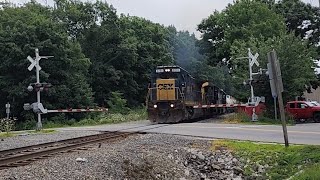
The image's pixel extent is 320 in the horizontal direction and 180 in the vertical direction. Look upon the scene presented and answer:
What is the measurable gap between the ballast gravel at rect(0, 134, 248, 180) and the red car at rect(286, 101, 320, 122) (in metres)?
21.5

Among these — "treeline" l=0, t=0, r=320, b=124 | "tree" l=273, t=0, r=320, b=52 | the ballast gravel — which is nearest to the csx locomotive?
"treeline" l=0, t=0, r=320, b=124

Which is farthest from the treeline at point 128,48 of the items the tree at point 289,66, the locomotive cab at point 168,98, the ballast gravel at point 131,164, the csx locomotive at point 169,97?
the ballast gravel at point 131,164

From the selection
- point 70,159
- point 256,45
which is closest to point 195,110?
point 256,45

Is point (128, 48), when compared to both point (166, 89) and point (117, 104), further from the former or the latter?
point (166, 89)

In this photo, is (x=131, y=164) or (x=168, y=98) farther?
(x=168, y=98)

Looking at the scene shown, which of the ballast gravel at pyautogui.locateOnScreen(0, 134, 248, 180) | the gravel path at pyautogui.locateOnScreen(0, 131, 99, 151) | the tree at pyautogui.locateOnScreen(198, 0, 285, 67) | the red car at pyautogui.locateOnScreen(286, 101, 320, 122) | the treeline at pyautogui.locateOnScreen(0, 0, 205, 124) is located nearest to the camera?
the ballast gravel at pyautogui.locateOnScreen(0, 134, 248, 180)

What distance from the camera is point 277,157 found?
44.1ft

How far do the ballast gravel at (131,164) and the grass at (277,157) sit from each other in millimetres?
545

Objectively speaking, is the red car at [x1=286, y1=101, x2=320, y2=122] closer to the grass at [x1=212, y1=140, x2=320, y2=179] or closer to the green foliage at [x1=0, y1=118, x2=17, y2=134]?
the green foliage at [x1=0, y1=118, x2=17, y2=134]

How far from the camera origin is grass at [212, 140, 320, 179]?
11906 mm

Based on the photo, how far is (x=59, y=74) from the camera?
159 ft

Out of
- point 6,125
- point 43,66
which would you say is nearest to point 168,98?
point 6,125

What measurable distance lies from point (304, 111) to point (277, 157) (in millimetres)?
23840

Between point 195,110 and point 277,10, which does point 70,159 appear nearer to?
point 195,110
